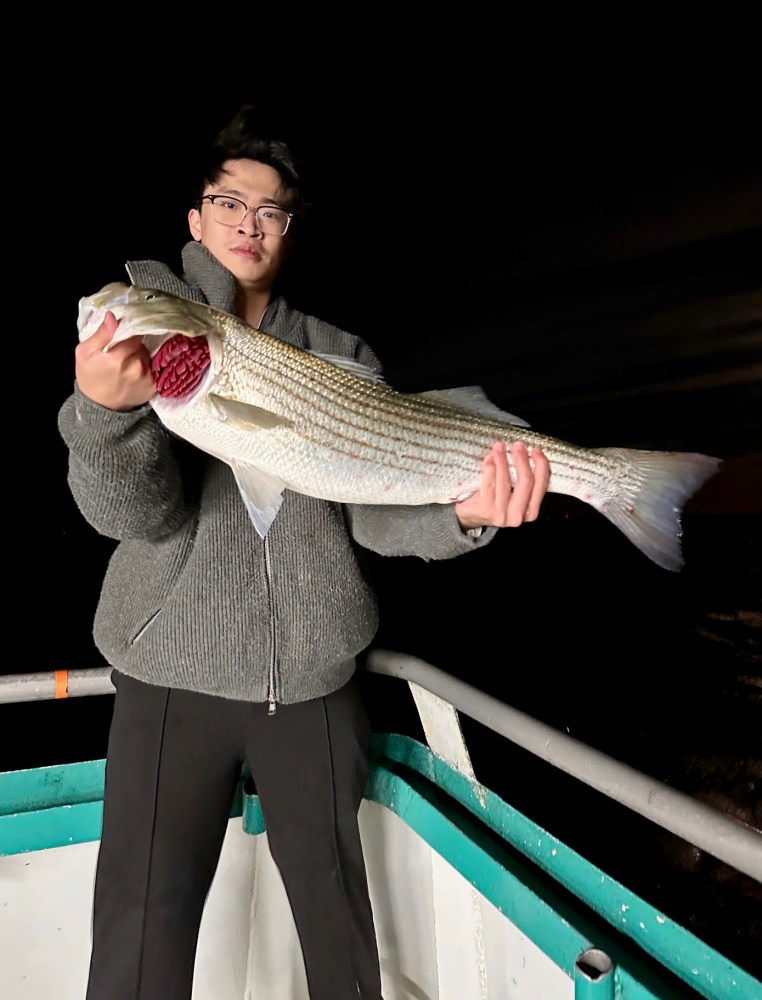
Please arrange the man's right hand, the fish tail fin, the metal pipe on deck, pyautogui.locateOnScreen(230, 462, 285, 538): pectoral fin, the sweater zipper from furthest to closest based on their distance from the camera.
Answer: the fish tail fin < the sweater zipper < pyautogui.locateOnScreen(230, 462, 285, 538): pectoral fin < the man's right hand < the metal pipe on deck

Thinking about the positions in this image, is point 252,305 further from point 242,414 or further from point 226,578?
point 226,578

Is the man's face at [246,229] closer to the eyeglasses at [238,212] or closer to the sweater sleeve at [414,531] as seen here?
the eyeglasses at [238,212]

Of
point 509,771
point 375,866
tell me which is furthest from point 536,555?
point 375,866

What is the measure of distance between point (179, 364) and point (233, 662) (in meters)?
0.76

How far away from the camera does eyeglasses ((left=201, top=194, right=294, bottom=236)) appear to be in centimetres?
189

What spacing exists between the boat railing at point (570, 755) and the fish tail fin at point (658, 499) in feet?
1.91

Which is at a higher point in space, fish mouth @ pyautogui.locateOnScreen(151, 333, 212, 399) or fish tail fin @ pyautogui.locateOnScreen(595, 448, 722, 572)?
fish mouth @ pyautogui.locateOnScreen(151, 333, 212, 399)

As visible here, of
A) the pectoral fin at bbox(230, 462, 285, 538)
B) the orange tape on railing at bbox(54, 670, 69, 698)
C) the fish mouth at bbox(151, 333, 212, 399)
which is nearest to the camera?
the fish mouth at bbox(151, 333, 212, 399)

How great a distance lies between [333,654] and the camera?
6.03ft

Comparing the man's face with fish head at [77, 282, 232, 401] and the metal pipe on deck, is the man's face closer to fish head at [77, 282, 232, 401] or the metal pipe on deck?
fish head at [77, 282, 232, 401]

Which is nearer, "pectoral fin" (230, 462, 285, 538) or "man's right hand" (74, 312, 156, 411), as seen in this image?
"man's right hand" (74, 312, 156, 411)

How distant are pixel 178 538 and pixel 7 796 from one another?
1.12 meters

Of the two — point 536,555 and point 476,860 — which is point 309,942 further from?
point 536,555

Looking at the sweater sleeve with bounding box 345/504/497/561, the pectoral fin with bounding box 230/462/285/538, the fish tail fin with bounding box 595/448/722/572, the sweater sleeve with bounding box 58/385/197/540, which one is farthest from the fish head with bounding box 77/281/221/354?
the fish tail fin with bounding box 595/448/722/572
